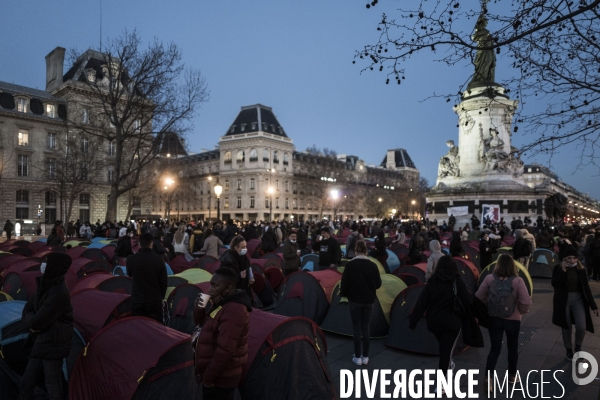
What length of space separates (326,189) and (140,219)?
38.6m

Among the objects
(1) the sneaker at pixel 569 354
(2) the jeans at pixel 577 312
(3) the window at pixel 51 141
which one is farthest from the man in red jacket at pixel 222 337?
(3) the window at pixel 51 141

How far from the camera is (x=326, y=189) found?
76875mm

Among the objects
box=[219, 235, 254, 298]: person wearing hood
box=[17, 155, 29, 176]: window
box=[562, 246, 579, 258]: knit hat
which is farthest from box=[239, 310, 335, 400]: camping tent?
box=[17, 155, 29, 176]: window

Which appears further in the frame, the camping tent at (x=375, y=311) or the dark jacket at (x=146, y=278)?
the camping tent at (x=375, y=311)

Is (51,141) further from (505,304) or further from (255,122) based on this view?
(505,304)

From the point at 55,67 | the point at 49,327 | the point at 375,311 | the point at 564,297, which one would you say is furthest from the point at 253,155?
the point at 49,327

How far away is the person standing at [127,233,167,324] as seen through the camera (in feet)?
21.5

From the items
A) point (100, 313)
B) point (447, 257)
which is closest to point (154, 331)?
point (100, 313)

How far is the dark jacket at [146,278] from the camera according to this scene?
6.56 metres

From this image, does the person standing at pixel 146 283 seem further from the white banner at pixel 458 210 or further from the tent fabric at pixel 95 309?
the white banner at pixel 458 210

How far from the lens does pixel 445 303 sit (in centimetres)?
559

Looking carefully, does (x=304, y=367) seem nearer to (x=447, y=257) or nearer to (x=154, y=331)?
(x=154, y=331)

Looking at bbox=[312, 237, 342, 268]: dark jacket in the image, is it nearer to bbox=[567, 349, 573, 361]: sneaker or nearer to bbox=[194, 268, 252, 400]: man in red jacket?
bbox=[567, 349, 573, 361]: sneaker

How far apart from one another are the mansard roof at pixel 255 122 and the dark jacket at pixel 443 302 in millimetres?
77152
